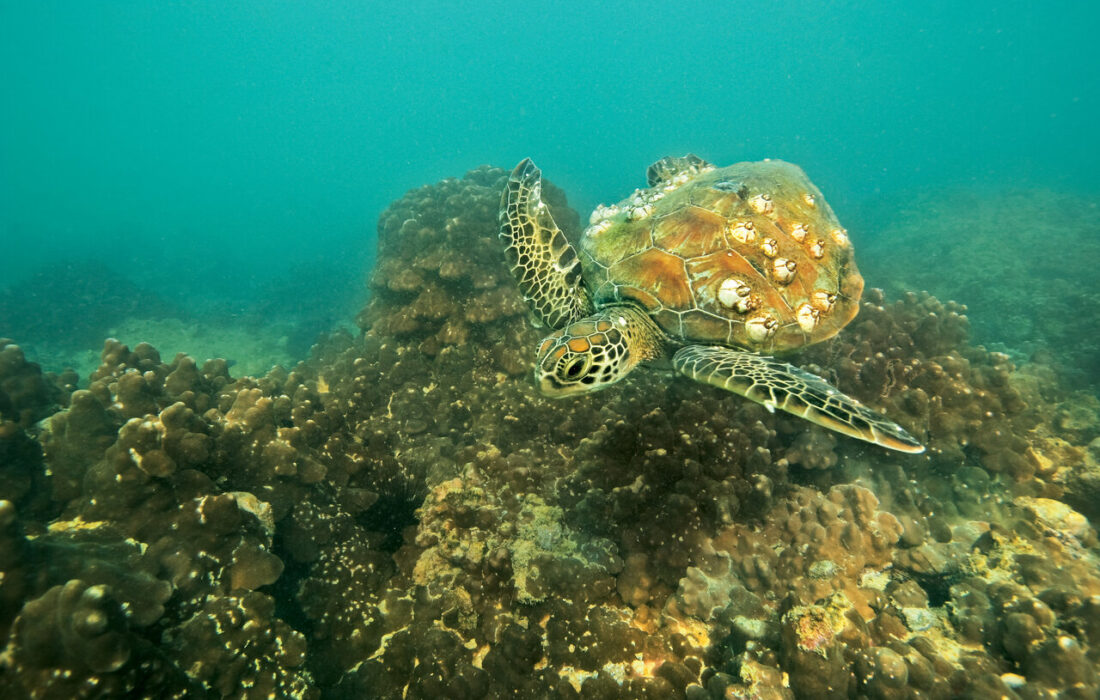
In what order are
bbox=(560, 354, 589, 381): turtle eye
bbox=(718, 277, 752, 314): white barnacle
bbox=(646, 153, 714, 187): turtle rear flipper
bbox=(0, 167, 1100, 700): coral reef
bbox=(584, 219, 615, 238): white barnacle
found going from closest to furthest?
bbox=(0, 167, 1100, 700): coral reef < bbox=(560, 354, 589, 381): turtle eye < bbox=(718, 277, 752, 314): white barnacle < bbox=(584, 219, 615, 238): white barnacle < bbox=(646, 153, 714, 187): turtle rear flipper

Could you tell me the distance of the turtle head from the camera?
12.2ft

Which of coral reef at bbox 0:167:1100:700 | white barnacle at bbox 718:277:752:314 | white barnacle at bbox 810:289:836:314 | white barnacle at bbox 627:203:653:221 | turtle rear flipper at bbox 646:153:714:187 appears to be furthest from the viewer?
turtle rear flipper at bbox 646:153:714:187

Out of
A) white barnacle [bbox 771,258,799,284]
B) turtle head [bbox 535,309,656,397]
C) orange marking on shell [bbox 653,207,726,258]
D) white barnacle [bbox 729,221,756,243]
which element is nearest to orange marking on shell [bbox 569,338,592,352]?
turtle head [bbox 535,309,656,397]

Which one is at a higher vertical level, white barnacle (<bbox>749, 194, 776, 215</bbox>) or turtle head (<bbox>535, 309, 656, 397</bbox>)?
white barnacle (<bbox>749, 194, 776, 215</bbox>)

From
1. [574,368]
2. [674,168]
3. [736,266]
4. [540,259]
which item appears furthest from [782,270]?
[674,168]

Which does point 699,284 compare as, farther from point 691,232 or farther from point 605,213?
point 605,213

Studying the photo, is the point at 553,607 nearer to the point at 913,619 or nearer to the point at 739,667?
the point at 739,667

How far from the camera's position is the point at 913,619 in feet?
9.95

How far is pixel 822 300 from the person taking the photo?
4.46 meters

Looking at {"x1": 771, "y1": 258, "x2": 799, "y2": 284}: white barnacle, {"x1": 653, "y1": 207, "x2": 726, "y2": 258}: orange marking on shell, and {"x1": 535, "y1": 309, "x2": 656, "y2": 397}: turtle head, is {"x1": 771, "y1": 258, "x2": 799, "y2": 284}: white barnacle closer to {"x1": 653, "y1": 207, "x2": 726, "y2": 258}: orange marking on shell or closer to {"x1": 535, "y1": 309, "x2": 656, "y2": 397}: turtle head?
{"x1": 653, "y1": 207, "x2": 726, "y2": 258}: orange marking on shell

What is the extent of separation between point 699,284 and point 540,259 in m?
1.80

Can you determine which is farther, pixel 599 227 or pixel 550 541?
pixel 599 227

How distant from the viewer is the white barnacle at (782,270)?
4.36m

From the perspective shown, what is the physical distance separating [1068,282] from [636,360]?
49.4ft
